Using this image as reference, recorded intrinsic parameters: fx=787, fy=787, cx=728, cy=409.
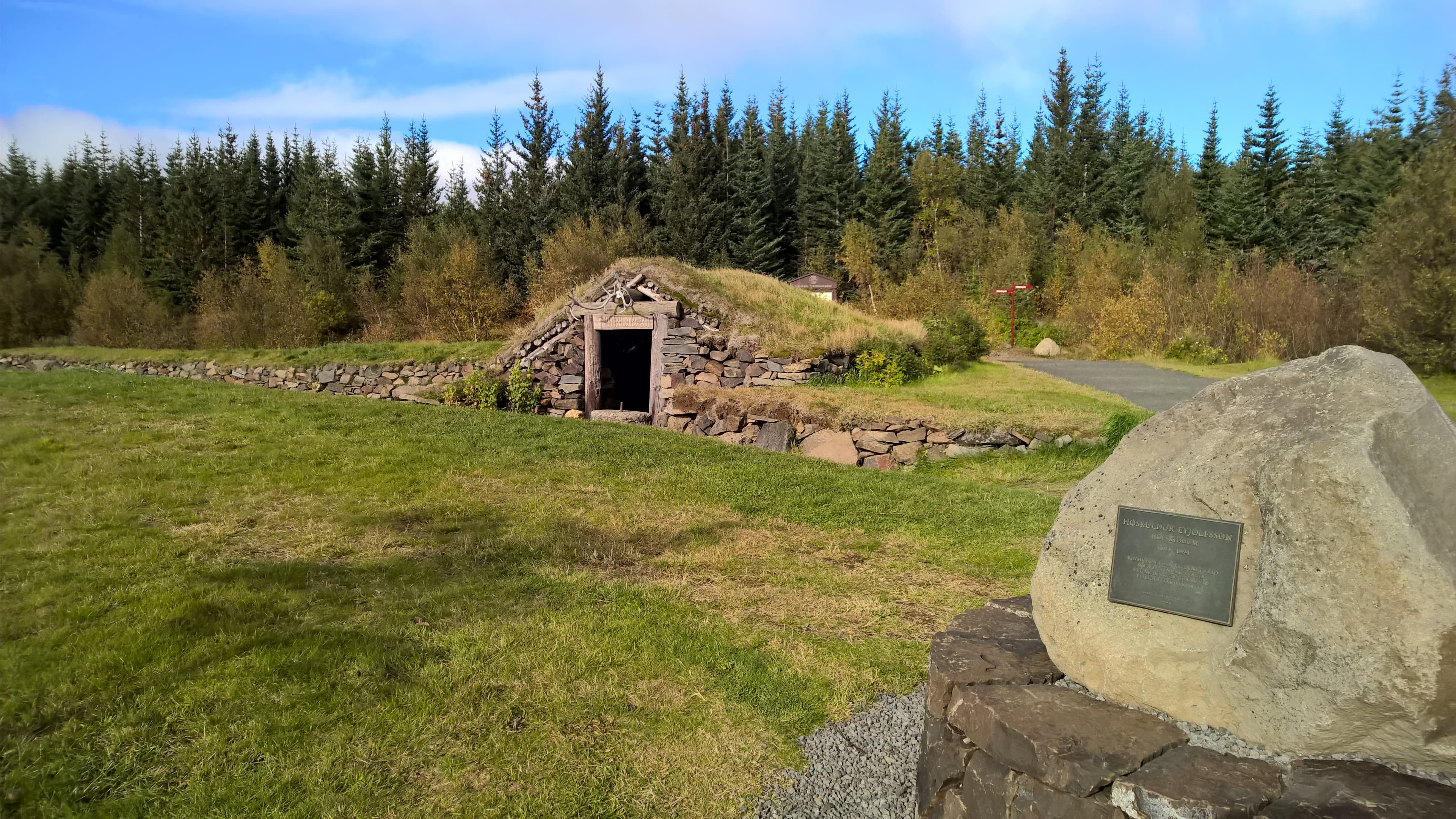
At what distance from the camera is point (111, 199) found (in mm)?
7516

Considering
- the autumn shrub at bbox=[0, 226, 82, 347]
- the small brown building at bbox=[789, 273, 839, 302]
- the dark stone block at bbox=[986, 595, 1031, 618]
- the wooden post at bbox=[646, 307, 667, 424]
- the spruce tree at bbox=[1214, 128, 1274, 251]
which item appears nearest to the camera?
the autumn shrub at bbox=[0, 226, 82, 347]

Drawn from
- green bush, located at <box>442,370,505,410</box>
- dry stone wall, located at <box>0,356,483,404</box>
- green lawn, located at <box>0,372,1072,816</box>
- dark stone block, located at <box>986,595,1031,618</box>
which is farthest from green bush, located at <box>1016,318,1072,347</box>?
dark stone block, located at <box>986,595,1031,618</box>

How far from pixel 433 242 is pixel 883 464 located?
99.3ft

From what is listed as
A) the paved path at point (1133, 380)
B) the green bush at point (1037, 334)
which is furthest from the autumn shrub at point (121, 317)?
the green bush at point (1037, 334)

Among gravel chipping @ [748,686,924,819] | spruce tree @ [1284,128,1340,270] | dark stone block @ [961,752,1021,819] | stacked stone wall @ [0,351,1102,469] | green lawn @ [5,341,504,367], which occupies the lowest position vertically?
gravel chipping @ [748,686,924,819]

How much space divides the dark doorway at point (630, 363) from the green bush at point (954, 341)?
6.37 m

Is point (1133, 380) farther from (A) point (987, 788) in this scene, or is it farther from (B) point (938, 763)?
(A) point (987, 788)

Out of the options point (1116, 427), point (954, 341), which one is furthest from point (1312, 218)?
point (1116, 427)

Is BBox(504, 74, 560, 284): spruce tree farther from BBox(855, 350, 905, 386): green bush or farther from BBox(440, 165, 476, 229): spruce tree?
BBox(855, 350, 905, 386): green bush

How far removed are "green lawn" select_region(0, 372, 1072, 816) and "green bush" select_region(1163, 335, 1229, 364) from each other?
16.2 m

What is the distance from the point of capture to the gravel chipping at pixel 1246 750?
99.7 inches

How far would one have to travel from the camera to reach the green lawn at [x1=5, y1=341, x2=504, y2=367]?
18.2 m

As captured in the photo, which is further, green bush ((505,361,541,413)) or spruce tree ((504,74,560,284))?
spruce tree ((504,74,560,284))

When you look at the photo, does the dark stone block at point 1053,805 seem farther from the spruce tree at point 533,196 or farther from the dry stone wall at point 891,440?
the spruce tree at point 533,196
